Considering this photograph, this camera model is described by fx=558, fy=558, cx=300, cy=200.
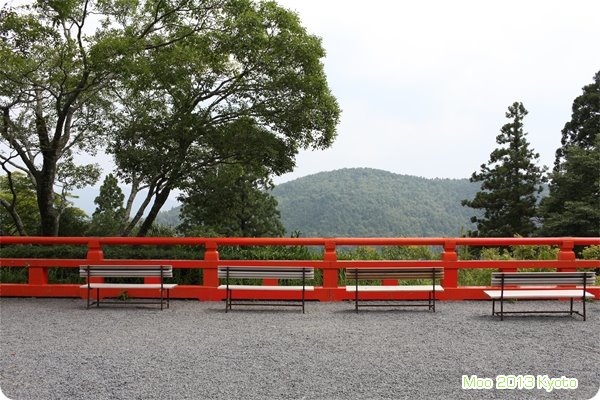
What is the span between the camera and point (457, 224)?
75.5 metres

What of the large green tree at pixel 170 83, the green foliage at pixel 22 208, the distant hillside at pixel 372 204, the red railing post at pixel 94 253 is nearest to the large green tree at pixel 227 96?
the large green tree at pixel 170 83

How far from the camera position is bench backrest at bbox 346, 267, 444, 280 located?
8781 millimetres

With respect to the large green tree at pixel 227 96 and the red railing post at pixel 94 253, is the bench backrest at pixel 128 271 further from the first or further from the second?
the large green tree at pixel 227 96

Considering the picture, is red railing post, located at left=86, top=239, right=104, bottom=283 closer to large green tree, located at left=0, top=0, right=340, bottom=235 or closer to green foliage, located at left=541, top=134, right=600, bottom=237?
large green tree, located at left=0, top=0, right=340, bottom=235

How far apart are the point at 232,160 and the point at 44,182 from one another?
5.97 metres

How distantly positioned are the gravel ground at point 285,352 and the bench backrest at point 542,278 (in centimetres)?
54

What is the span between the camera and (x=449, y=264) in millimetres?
9664

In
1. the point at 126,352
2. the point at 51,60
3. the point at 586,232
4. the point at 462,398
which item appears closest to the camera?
the point at 462,398

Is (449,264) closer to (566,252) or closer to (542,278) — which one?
(542,278)

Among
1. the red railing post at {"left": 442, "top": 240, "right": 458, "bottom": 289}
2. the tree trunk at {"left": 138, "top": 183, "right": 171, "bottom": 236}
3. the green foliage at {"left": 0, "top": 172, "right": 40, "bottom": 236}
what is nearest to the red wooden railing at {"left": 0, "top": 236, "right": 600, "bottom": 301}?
the red railing post at {"left": 442, "top": 240, "right": 458, "bottom": 289}

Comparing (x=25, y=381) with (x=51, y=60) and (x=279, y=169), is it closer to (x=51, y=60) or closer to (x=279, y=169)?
(x=51, y=60)

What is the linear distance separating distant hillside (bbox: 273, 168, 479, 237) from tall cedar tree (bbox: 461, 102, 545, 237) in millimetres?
25803

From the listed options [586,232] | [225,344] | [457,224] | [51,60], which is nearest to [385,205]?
[457,224]

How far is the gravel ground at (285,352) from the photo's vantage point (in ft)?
17.2
